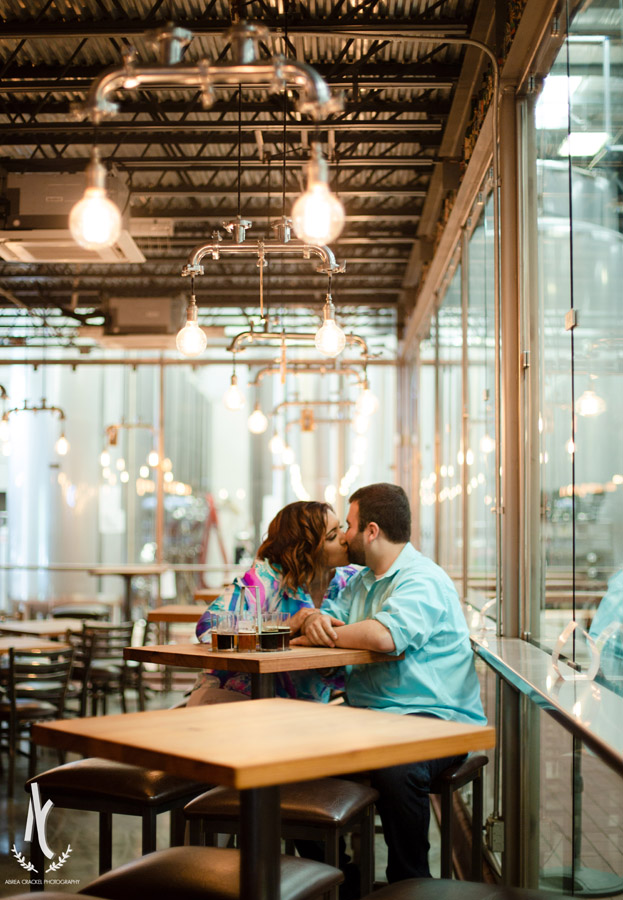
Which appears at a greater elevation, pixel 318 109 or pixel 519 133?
pixel 519 133

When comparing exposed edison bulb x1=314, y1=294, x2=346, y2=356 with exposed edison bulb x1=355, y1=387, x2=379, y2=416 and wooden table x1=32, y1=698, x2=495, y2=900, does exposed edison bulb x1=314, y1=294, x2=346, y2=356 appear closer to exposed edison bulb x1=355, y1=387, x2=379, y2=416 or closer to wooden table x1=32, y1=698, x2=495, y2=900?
wooden table x1=32, y1=698, x2=495, y2=900

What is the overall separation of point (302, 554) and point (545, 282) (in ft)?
4.66

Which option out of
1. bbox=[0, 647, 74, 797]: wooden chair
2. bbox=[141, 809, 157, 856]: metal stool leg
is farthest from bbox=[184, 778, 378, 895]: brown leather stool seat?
bbox=[0, 647, 74, 797]: wooden chair

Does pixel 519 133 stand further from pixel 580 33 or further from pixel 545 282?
pixel 580 33

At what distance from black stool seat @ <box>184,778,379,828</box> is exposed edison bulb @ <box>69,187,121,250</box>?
1.50 m

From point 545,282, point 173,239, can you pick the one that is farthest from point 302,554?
point 173,239

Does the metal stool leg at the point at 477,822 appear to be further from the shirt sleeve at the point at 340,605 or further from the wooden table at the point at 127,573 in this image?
the wooden table at the point at 127,573

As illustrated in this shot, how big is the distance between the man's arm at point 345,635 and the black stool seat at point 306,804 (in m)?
0.53

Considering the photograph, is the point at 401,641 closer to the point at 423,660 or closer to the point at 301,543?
the point at 423,660

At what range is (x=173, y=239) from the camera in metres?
9.13

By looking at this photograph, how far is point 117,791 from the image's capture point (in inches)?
110

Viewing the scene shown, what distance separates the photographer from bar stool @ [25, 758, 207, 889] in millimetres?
2789

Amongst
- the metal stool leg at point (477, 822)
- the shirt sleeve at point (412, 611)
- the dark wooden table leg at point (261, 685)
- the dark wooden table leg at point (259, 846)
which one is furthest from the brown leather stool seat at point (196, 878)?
the metal stool leg at point (477, 822)

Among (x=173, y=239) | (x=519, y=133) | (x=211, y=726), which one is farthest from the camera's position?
(x=173, y=239)
